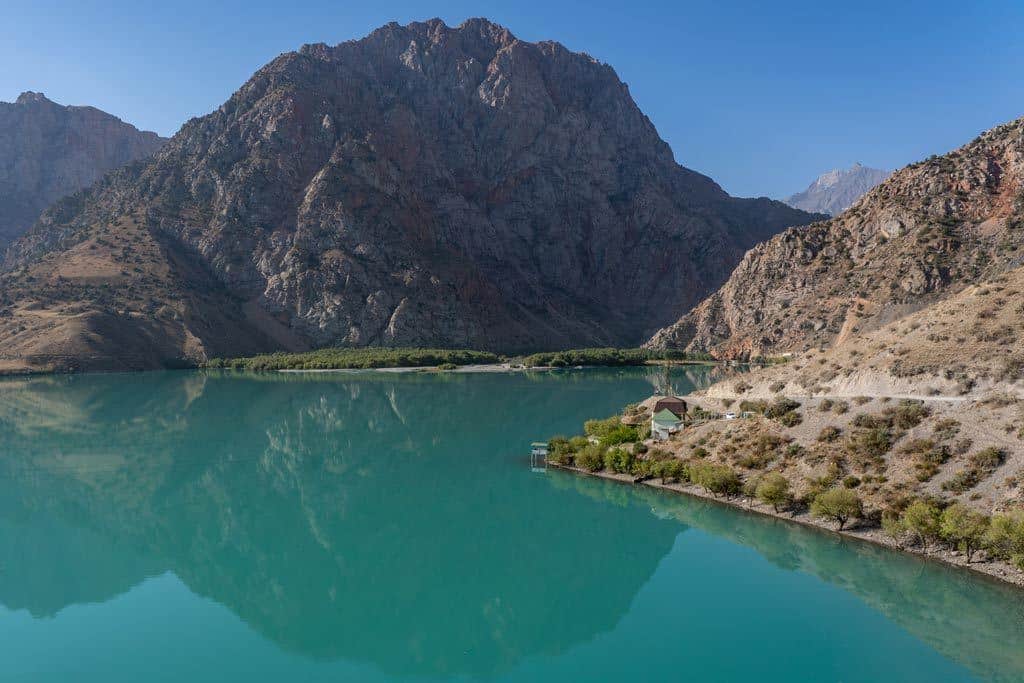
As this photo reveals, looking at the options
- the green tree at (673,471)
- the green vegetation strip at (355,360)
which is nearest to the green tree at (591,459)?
the green tree at (673,471)

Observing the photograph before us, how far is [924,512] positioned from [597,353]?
116 meters

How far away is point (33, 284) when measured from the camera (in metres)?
134

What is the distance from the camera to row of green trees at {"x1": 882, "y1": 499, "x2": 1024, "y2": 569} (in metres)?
23.6

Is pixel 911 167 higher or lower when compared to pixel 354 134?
lower

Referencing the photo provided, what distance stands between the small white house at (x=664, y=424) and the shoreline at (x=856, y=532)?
449 cm

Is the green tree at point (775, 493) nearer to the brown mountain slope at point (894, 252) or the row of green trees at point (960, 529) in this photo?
the row of green trees at point (960, 529)

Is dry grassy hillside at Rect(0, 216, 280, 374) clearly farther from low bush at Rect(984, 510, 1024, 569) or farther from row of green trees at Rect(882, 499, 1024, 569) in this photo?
low bush at Rect(984, 510, 1024, 569)

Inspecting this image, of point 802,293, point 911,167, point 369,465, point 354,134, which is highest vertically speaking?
point 354,134

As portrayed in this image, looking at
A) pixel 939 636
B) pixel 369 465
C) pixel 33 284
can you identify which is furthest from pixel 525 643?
pixel 33 284

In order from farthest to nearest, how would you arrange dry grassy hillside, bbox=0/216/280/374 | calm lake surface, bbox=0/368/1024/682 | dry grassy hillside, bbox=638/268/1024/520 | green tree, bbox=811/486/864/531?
dry grassy hillside, bbox=0/216/280/374 < green tree, bbox=811/486/864/531 < dry grassy hillside, bbox=638/268/1024/520 < calm lake surface, bbox=0/368/1024/682

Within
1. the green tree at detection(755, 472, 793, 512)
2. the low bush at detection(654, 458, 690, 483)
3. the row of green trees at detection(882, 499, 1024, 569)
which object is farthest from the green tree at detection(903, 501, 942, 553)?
the low bush at detection(654, 458, 690, 483)

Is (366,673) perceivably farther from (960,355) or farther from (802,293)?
(802,293)

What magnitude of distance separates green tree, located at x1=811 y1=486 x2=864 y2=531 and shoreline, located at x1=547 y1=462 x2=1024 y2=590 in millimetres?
391

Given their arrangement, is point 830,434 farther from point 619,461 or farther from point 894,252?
point 894,252
